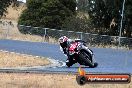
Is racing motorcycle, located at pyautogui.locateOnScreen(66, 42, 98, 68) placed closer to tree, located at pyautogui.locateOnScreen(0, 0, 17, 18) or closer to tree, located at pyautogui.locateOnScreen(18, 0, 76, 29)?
tree, located at pyautogui.locateOnScreen(0, 0, 17, 18)

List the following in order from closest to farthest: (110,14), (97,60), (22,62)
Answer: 1. (22,62)
2. (97,60)
3. (110,14)

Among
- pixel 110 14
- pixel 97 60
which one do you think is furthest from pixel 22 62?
pixel 110 14

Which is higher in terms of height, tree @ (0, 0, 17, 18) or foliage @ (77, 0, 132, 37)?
tree @ (0, 0, 17, 18)

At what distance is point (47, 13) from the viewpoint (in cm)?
5275

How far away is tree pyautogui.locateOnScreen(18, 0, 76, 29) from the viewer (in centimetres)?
5216

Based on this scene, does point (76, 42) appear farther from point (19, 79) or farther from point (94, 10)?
point (94, 10)

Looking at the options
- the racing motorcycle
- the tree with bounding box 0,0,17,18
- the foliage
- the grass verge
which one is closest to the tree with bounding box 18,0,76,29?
the foliage

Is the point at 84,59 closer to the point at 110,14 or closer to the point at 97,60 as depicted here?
the point at 97,60

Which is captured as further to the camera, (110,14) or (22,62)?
(110,14)

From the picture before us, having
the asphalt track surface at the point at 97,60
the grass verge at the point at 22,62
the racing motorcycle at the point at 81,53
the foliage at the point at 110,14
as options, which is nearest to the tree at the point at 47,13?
the foliage at the point at 110,14

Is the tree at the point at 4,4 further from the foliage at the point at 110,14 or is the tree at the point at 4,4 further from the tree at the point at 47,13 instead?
the tree at the point at 47,13

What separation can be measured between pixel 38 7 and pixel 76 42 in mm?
41401

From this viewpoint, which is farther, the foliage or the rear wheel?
the foliage

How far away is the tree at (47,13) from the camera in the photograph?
171 ft
